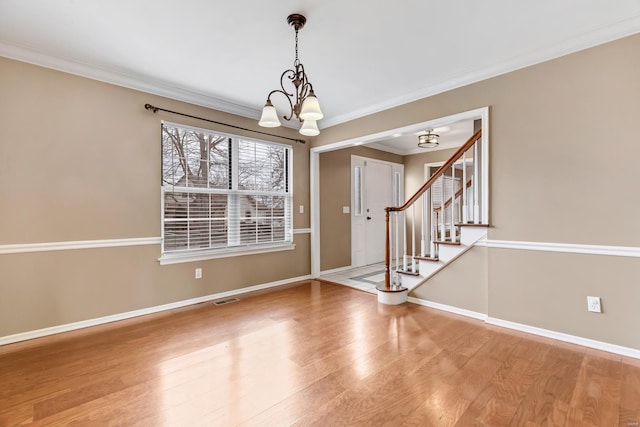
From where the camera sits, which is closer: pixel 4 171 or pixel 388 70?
pixel 4 171

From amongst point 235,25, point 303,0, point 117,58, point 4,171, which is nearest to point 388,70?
point 303,0

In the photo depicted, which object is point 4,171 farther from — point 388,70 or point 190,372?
point 388,70

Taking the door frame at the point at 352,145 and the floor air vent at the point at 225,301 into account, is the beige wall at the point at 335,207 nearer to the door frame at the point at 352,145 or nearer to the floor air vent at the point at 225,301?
the door frame at the point at 352,145

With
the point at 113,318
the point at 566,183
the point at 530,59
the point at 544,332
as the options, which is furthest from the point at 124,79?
the point at 544,332

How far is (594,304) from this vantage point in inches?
97.5

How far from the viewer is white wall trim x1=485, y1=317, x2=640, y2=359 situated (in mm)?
2333

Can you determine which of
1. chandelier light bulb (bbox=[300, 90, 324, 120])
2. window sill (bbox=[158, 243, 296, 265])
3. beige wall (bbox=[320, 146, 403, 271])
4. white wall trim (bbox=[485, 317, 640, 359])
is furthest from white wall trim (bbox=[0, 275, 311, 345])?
white wall trim (bbox=[485, 317, 640, 359])

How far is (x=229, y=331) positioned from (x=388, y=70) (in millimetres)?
3051

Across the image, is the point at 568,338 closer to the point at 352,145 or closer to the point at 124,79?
the point at 352,145

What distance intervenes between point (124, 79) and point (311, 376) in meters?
3.39

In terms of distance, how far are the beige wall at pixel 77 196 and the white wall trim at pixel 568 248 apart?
Result: 11.3 feet

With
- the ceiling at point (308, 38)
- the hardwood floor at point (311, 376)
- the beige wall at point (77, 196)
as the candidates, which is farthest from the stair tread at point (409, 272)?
the beige wall at point (77, 196)

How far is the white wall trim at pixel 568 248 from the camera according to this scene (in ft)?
7.71

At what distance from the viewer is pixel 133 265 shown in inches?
127
